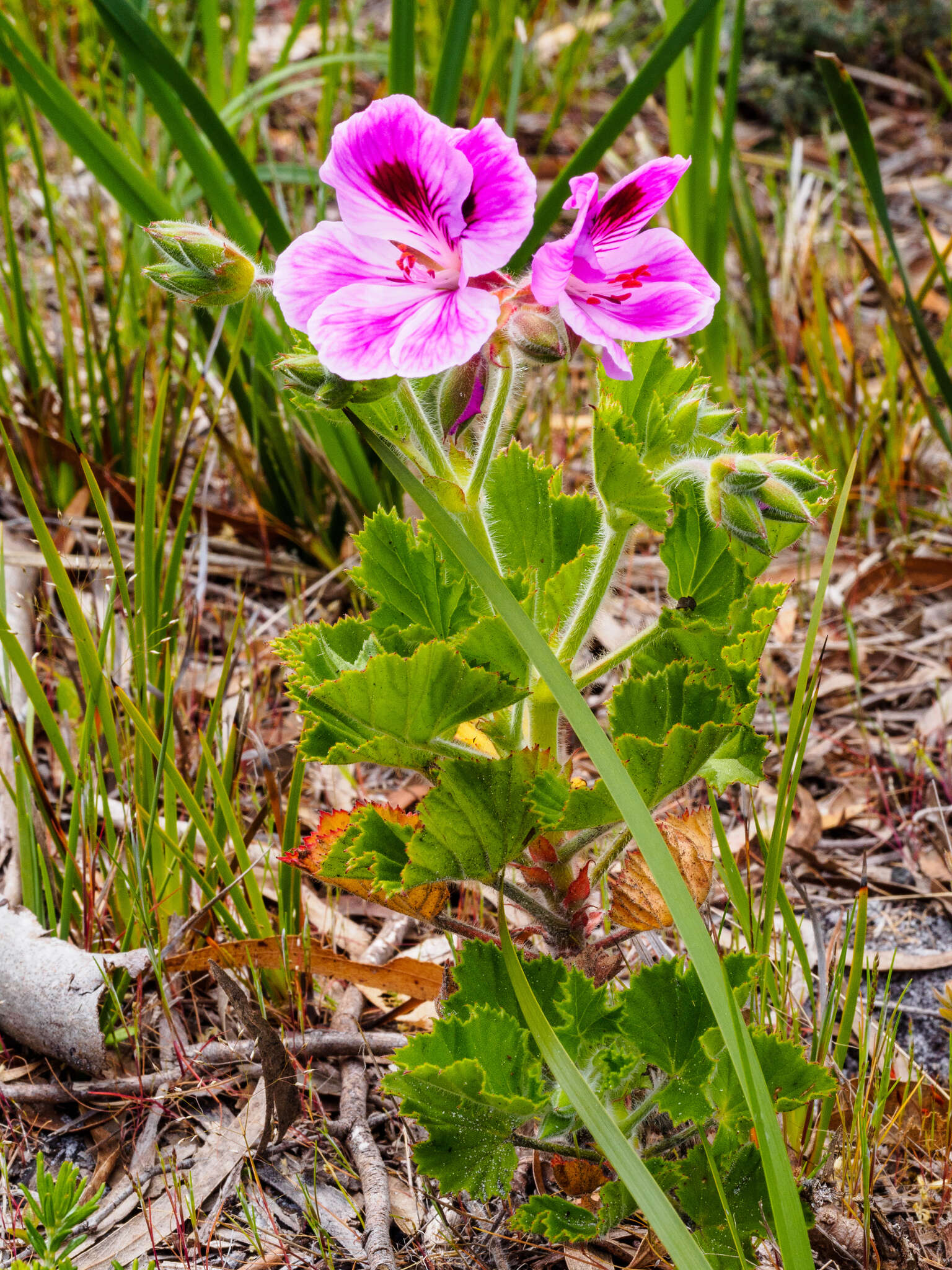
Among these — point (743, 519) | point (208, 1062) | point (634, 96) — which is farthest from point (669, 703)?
point (634, 96)

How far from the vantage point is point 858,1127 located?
1001mm

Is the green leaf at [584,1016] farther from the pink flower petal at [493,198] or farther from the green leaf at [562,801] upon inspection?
the pink flower petal at [493,198]

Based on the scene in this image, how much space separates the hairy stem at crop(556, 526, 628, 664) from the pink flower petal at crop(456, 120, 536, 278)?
25cm

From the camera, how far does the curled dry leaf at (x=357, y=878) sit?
967mm

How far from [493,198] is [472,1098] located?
68cm

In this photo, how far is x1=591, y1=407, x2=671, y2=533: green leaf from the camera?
34.2 inches

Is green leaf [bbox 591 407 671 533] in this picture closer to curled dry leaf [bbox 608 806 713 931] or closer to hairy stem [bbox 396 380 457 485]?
hairy stem [bbox 396 380 457 485]

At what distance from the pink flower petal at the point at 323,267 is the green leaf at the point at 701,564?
334 millimetres

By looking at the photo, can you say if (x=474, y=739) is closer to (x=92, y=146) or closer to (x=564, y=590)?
(x=564, y=590)

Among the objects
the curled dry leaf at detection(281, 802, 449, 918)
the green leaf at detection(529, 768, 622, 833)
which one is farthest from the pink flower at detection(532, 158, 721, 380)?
the curled dry leaf at detection(281, 802, 449, 918)

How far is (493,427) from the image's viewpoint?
88 cm

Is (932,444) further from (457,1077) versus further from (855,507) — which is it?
(457,1077)

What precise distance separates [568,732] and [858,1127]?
459 mm

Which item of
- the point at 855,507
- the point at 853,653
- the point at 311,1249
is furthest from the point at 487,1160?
the point at 855,507
